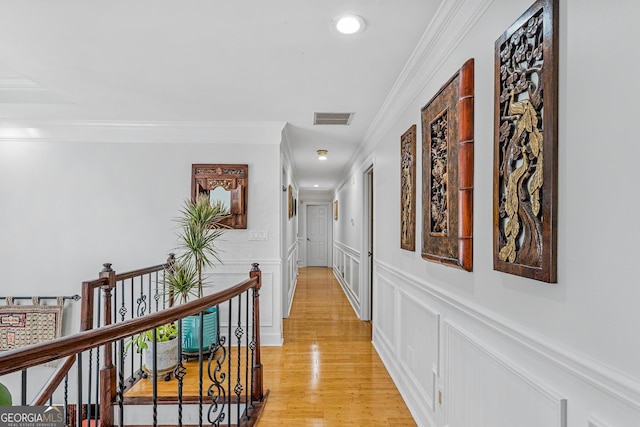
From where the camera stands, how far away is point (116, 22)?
1971 millimetres

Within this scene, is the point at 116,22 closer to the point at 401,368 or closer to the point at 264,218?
the point at 264,218

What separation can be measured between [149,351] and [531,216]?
10.1 ft

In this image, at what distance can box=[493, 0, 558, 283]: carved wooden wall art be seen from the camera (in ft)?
3.49

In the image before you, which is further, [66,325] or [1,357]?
[66,325]

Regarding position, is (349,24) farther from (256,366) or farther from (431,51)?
(256,366)

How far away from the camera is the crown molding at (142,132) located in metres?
3.83

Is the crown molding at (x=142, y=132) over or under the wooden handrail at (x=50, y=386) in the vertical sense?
over

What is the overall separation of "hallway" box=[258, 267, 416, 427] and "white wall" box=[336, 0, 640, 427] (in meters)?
0.57

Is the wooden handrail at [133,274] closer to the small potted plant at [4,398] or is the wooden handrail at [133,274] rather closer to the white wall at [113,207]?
the white wall at [113,207]

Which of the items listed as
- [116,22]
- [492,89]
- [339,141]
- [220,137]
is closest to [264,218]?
[220,137]

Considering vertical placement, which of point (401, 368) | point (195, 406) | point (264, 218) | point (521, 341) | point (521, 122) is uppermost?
point (521, 122)

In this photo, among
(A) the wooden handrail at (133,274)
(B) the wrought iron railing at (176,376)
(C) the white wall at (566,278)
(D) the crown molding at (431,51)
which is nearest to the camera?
(C) the white wall at (566,278)

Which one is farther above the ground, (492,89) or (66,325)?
(492,89)

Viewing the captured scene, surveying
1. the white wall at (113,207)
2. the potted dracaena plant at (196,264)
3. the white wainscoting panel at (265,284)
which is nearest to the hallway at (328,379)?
the white wainscoting panel at (265,284)
